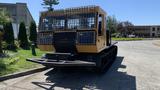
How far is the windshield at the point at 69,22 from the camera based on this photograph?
34.6ft

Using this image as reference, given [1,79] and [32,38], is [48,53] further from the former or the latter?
[32,38]

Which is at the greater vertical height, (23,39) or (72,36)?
(72,36)

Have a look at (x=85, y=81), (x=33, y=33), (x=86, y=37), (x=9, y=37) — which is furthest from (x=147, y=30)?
(x=85, y=81)

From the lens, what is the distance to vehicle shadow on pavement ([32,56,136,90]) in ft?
30.2

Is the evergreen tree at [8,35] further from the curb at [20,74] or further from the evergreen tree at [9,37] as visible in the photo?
the curb at [20,74]

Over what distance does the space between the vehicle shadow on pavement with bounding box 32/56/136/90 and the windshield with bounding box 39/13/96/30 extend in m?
1.86

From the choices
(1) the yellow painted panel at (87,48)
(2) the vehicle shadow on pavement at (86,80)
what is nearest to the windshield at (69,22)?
(1) the yellow painted panel at (87,48)

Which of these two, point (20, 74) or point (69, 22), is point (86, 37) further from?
point (20, 74)

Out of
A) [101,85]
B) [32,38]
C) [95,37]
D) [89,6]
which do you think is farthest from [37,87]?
[32,38]

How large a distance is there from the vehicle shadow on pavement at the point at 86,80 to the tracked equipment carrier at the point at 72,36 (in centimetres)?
54

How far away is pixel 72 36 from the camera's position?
10617 millimetres

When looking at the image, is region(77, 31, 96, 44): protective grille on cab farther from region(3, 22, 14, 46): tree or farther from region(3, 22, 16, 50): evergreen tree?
region(3, 22, 14, 46): tree

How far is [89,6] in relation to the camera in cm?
1067

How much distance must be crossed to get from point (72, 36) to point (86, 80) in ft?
5.50
